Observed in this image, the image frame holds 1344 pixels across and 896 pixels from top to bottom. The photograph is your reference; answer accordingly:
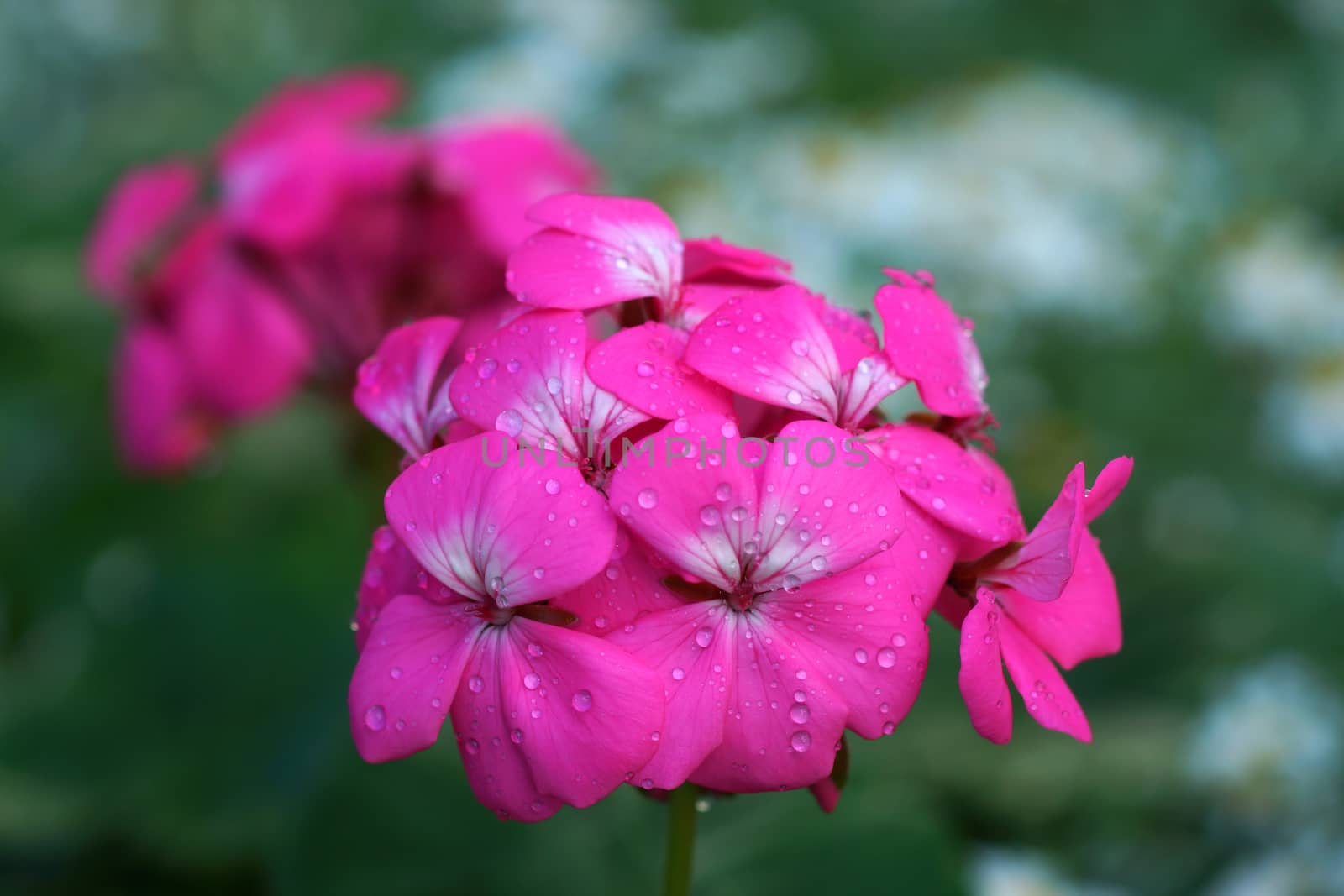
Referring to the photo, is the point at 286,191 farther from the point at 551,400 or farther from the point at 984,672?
the point at 984,672

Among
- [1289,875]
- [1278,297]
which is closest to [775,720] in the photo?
[1289,875]

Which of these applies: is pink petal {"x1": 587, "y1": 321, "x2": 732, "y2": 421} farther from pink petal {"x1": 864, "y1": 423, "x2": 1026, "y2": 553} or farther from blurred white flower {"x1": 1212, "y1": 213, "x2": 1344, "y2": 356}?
blurred white flower {"x1": 1212, "y1": 213, "x2": 1344, "y2": 356}

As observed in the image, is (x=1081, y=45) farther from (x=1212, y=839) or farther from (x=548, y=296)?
(x=548, y=296)

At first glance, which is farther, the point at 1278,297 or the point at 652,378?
the point at 1278,297

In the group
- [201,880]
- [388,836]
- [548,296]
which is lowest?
[201,880]

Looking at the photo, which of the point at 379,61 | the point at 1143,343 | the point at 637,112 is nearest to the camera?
the point at 1143,343

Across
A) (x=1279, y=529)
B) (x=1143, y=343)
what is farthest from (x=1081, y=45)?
(x=1279, y=529)
